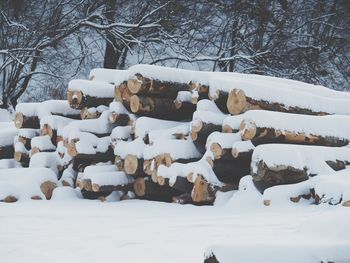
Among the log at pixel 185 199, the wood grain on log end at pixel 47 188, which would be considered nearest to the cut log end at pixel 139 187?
the log at pixel 185 199

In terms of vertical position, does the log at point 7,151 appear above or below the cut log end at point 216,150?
below

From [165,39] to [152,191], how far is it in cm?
695

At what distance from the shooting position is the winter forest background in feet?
37.6

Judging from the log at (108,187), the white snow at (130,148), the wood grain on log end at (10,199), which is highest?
the white snow at (130,148)

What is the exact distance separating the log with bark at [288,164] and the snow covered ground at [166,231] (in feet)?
0.70

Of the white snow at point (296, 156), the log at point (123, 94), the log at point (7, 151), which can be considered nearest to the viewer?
the white snow at point (296, 156)

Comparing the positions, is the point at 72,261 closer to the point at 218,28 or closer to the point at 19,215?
the point at 19,215

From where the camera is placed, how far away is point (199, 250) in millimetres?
2311

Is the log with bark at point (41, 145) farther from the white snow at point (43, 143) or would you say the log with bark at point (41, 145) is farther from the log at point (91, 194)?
the log at point (91, 194)

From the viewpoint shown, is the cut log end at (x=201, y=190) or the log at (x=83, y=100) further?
the log at (x=83, y=100)

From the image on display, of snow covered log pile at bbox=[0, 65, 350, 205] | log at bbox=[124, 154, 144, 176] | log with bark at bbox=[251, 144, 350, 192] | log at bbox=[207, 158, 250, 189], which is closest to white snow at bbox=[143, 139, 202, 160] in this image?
snow covered log pile at bbox=[0, 65, 350, 205]

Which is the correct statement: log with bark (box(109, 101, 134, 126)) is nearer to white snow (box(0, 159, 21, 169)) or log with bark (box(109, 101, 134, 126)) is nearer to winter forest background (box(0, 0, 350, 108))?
white snow (box(0, 159, 21, 169))

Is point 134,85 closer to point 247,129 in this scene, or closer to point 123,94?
point 123,94

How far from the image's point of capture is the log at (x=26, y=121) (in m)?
6.46
